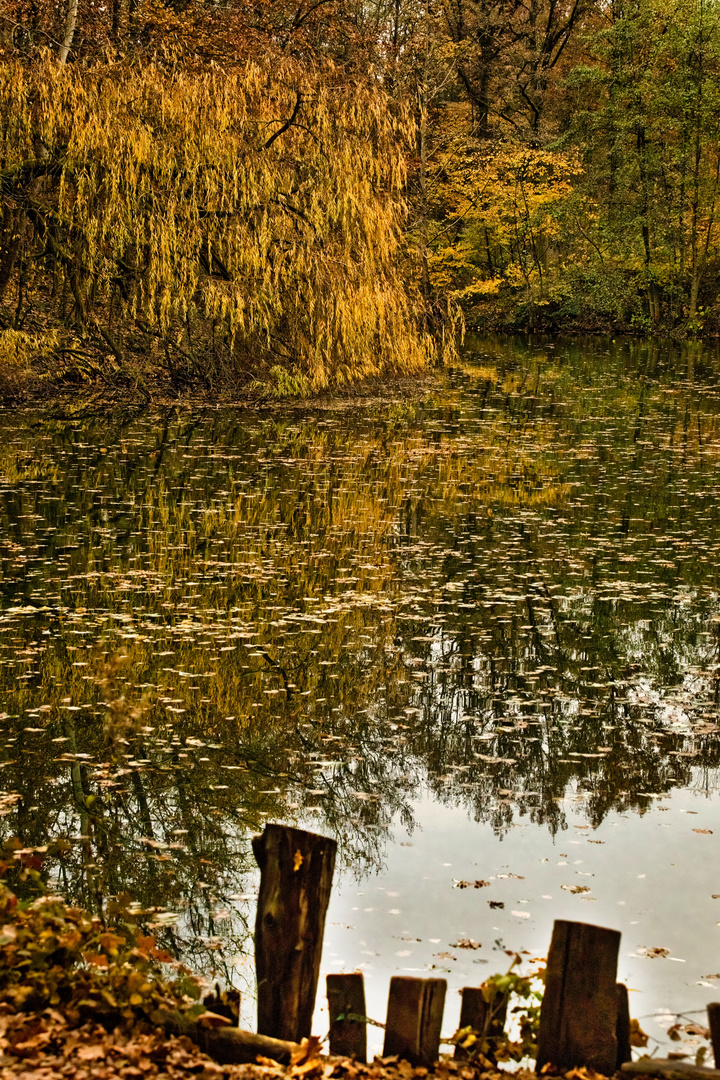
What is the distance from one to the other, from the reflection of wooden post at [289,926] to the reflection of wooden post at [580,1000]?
2.16 feet

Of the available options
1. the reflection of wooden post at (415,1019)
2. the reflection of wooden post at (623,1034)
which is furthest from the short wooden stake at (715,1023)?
the reflection of wooden post at (415,1019)

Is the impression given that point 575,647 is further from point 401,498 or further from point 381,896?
point 401,498

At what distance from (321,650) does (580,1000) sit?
16.2 ft

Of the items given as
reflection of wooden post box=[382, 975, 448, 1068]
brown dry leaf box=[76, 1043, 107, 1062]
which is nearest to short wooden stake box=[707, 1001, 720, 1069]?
reflection of wooden post box=[382, 975, 448, 1068]

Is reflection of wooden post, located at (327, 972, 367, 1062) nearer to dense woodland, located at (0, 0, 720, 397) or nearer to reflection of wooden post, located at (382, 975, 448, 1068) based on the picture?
reflection of wooden post, located at (382, 975, 448, 1068)

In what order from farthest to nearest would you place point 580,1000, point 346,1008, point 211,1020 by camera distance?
point 211,1020 → point 346,1008 → point 580,1000

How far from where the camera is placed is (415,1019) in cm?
330

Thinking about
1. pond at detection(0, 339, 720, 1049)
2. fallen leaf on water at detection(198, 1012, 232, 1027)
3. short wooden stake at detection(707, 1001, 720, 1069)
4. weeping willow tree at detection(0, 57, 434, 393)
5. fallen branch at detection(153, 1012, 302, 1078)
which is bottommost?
pond at detection(0, 339, 720, 1049)

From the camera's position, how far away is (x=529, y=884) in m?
5.10

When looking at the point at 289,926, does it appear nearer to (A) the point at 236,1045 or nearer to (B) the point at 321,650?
(A) the point at 236,1045

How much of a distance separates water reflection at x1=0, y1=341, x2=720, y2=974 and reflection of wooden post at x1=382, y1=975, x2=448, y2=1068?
131cm

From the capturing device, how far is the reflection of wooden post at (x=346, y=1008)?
337cm

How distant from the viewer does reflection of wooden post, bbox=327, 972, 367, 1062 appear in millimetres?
3365

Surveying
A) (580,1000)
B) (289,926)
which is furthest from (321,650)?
(580,1000)
